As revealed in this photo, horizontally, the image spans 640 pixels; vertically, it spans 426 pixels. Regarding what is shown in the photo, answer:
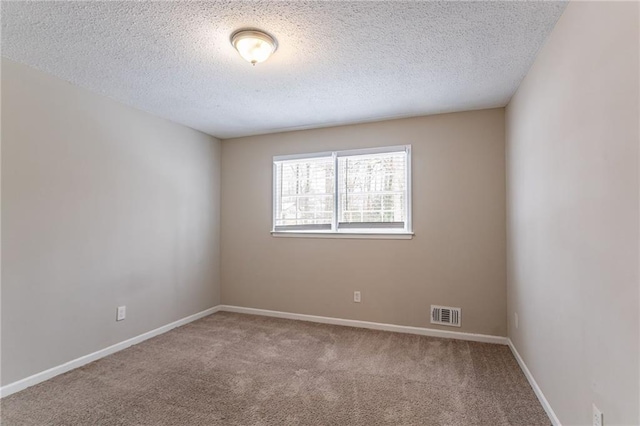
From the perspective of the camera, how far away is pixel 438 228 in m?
3.46

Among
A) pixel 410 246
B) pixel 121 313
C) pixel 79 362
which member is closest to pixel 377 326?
pixel 410 246

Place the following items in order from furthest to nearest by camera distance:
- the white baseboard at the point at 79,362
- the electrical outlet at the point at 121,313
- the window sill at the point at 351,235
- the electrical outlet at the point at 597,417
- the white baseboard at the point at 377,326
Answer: the window sill at the point at 351,235 < the white baseboard at the point at 377,326 < the electrical outlet at the point at 121,313 < the white baseboard at the point at 79,362 < the electrical outlet at the point at 597,417

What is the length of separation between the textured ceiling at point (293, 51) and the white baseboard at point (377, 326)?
2.40 metres

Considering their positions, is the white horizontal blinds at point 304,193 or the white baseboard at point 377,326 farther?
the white horizontal blinds at point 304,193

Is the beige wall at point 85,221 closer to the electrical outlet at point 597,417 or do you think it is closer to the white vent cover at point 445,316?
the white vent cover at point 445,316

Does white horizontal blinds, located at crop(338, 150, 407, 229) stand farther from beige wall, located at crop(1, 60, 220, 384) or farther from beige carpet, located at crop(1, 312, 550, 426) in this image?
beige wall, located at crop(1, 60, 220, 384)

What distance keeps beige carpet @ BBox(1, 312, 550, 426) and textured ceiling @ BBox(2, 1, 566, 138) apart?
2447 mm

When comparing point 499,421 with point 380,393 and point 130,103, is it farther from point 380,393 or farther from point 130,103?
point 130,103

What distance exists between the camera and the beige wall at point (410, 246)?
3291mm

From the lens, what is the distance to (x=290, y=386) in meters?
2.39

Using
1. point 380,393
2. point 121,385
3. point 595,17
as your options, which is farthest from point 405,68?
point 121,385

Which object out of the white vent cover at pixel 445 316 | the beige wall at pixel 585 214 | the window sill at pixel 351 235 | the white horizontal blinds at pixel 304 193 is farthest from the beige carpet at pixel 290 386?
the white horizontal blinds at pixel 304 193

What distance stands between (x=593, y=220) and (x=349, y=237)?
2.54 meters

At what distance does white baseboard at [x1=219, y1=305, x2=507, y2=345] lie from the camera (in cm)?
327
